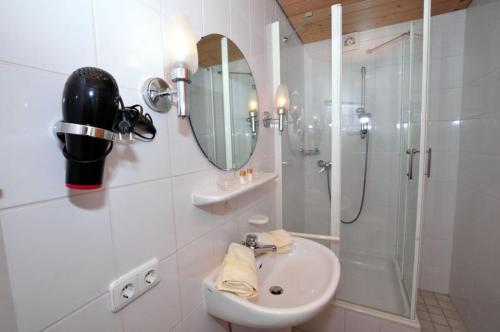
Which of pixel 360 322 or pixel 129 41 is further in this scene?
pixel 360 322

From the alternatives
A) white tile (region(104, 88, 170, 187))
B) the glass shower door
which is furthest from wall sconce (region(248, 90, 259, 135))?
the glass shower door

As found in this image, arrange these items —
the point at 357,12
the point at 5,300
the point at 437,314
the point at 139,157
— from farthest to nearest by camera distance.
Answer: the point at 437,314 → the point at 357,12 → the point at 139,157 → the point at 5,300

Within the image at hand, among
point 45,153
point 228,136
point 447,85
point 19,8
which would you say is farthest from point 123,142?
point 447,85

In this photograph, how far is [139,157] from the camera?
2.04ft

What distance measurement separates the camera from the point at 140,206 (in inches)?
24.6

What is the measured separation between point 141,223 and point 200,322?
1.74ft

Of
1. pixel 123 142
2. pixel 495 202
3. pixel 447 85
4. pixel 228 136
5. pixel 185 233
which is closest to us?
pixel 123 142

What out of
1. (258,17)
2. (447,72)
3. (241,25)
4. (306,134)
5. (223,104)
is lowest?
(306,134)

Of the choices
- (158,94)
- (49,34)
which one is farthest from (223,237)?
(49,34)

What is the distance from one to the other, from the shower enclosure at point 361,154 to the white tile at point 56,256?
133 cm

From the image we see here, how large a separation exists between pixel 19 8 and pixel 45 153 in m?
0.26

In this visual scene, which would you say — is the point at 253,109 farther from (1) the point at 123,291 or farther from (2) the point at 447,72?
(2) the point at 447,72

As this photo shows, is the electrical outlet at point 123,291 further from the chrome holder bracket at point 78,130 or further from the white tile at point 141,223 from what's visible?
the chrome holder bracket at point 78,130

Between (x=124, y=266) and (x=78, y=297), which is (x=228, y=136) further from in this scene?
(x=78, y=297)
